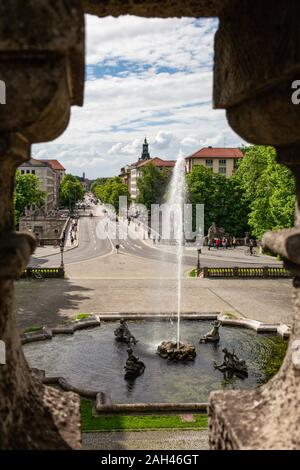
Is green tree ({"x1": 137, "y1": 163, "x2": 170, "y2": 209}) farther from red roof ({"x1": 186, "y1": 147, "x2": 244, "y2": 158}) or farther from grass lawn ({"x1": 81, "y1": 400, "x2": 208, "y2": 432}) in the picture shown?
grass lawn ({"x1": 81, "y1": 400, "x2": 208, "y2": 432})

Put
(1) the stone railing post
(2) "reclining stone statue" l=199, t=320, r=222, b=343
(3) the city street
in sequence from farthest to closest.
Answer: (3) the city street → (2) "reclining stone statue" l=199, t=320, r=222, b=343 → (1) the stone railing post

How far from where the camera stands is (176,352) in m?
17.0

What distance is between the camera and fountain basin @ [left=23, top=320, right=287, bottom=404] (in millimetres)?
14406

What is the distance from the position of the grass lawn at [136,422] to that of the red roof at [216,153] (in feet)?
318

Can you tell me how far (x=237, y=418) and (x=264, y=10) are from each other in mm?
3160

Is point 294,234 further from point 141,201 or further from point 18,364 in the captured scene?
point 141,201

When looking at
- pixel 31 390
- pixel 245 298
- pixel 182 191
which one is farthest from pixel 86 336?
pixel 182 191

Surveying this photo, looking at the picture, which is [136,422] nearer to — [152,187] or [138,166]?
[152,187]

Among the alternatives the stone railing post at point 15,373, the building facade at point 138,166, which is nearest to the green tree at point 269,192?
the stone railing post at point 15,373

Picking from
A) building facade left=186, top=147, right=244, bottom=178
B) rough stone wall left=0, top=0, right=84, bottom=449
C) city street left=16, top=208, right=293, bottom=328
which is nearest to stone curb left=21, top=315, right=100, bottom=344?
city street left=16, top=208, right=293, bottom=328

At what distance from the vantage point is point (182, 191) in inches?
2306

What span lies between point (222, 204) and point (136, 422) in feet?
162

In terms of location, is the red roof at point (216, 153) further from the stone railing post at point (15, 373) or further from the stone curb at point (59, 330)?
the stone railing post at point (15, 373)

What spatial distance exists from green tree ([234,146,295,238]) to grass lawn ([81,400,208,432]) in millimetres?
17507
